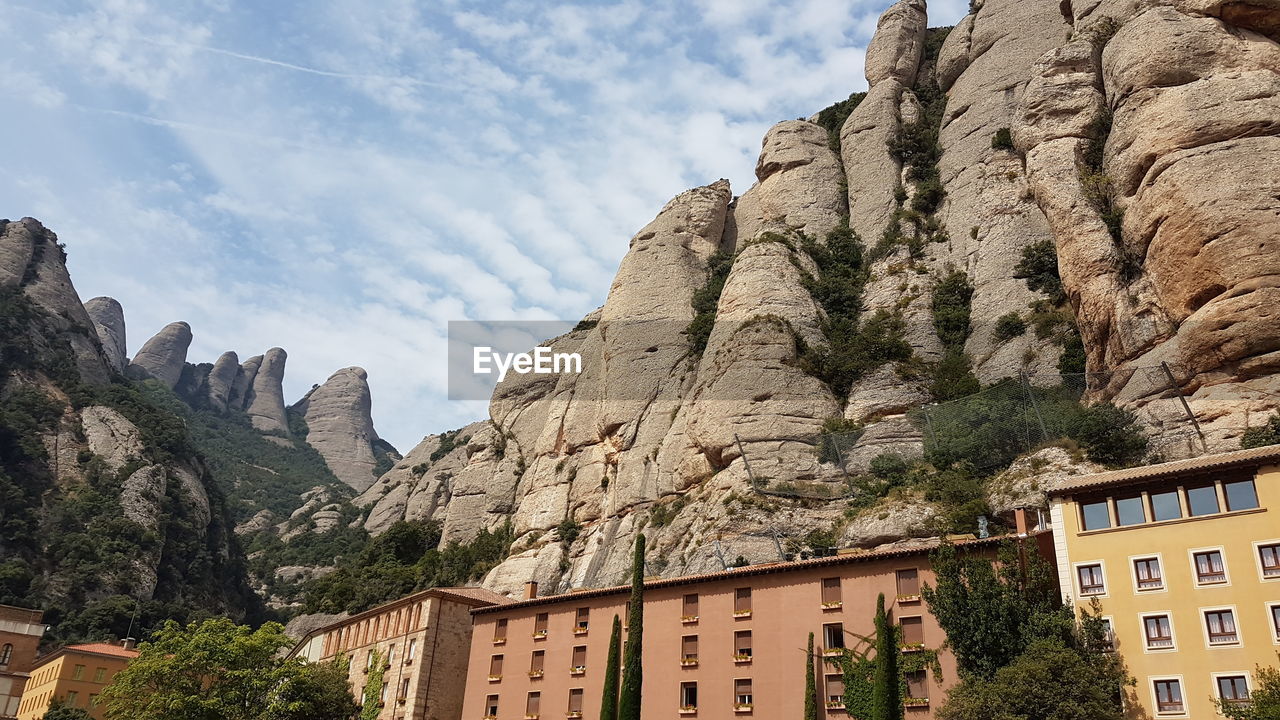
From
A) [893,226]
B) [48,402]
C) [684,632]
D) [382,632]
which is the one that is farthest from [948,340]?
[48,402]

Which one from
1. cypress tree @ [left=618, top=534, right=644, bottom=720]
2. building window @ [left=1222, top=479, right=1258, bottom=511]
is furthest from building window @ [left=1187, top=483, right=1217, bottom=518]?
cypress tree @ [left=618, top=534, right=644, bottom=720]

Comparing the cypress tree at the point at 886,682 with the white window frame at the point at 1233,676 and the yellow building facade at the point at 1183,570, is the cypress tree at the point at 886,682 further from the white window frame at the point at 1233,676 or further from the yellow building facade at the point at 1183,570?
the white window frame at the point at 1233,676

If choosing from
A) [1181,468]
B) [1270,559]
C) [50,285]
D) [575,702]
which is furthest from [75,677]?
[50,285]

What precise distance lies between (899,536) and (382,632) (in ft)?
88.8

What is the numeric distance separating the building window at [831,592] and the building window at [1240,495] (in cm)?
1287

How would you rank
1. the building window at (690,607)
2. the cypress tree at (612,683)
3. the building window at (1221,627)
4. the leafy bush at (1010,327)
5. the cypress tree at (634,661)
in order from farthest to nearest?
1. the leafy bush at (1010,327)
2. the building window at (690,607)
3. the cypress tree at (612,683)
4. the cypress tree at (634,661)
5. the building window at (1221,627)

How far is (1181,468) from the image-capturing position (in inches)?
1216

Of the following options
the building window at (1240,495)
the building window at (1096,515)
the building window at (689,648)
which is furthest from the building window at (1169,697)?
the building window at (689,648)

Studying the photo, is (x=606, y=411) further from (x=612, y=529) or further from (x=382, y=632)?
(x=382, y=632)

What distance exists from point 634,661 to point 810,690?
237 inches

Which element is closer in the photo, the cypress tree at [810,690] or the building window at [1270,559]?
the building window at [1270,559]

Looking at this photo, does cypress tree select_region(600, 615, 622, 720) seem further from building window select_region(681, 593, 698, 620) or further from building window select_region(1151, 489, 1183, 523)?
building window select_region(1151, 489, 1183, 523)

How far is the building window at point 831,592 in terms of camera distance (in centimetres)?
3602

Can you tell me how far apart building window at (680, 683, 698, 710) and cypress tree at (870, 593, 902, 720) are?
27.9ft
